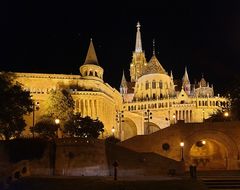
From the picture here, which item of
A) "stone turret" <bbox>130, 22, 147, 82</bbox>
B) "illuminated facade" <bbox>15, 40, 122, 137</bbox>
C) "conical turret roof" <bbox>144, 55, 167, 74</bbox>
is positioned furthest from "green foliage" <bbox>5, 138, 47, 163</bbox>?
"stone turret" <bbox>130, 22, 147, 82</bbox>

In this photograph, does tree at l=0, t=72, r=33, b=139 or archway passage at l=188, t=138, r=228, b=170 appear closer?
archway passage at l=188, t=138, r=228, b=170

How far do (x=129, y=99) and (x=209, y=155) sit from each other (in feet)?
239

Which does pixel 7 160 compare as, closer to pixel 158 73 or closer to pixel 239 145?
pixel 239 145

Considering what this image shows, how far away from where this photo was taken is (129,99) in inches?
4685

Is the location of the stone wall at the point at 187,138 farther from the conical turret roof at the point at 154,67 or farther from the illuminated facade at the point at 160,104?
the conical turret roof at the point at 154,67

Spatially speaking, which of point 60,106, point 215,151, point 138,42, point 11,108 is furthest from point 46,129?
point 138,42

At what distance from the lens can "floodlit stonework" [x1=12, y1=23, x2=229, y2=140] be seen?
8656 cm

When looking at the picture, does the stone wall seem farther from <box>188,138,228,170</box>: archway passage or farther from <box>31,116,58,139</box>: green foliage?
<box>31,116,58,139</box>: green foliage

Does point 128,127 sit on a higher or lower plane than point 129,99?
lower

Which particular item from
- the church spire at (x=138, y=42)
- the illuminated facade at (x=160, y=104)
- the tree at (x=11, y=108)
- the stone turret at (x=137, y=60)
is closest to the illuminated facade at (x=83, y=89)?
the illuminated facade at (x=160, y=104)

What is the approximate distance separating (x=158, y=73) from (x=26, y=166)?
83438mm

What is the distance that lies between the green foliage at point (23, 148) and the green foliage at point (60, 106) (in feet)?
102

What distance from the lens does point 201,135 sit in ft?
144

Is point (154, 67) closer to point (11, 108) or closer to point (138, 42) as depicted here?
point (138, 42)
